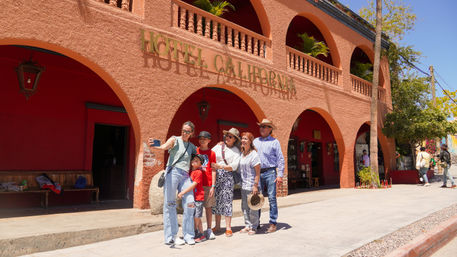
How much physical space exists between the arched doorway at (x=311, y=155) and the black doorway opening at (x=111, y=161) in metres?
7.14

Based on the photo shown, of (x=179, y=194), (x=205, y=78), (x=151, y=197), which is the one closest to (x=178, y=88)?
(x=205, y=78)

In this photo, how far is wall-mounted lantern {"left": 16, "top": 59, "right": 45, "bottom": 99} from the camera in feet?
21.1

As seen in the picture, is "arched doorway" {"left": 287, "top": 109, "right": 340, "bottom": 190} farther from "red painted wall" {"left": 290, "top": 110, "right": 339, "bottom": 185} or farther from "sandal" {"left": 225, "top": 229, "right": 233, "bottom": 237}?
"sandal" {"left": 225, "top": 229, "right": 233, "bottom": 237}

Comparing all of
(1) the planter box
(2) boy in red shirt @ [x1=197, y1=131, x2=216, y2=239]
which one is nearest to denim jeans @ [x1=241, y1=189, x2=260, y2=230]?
(2) boy in red shirt @ [x1=197, y1=131, x2=216, y2=239]

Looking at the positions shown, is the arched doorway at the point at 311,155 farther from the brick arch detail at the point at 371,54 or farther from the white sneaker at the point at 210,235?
the white sneaker at the point at 210,235

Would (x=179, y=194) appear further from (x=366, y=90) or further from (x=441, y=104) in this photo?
(x=441, y=104)

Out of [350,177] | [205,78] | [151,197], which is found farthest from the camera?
[350,177]

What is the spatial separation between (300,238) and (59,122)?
6.04 metres

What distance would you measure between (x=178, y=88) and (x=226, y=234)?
3.62 m

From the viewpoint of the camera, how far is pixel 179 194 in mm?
4215

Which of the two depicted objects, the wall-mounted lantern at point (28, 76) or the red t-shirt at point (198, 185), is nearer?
the red t-shirt at point (198, 185)

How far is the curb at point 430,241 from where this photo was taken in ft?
12.9

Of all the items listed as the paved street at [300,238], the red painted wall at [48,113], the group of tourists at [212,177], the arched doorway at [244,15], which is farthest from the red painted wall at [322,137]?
the group of tourists at [212,177]

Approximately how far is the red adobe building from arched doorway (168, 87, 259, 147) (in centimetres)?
4
